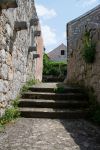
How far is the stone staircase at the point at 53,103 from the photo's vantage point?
256 inches

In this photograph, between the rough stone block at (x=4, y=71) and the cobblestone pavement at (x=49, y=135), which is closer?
the cobblestone pavement at (x=49, y=135)

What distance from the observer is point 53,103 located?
7031 mm

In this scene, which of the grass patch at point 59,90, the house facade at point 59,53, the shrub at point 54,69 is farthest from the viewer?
the house facade at point 59,53

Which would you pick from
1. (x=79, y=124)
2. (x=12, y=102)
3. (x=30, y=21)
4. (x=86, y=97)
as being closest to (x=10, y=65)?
(x=12, y=102)

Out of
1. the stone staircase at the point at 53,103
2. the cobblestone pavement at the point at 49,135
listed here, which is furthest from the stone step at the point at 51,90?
the cobblestone pavement at the point at 49,135

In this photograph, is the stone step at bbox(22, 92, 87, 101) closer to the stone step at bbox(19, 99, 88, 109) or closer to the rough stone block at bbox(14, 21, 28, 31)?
the stone step at bbox(19, 99, 88, 109)

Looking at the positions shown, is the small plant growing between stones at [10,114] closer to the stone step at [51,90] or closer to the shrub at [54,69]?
the stone step at [51,90]

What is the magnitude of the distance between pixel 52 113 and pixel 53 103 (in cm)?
57

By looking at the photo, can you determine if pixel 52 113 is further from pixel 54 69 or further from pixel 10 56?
pixel 54 69

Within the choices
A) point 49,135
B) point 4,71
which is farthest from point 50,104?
point 49,135

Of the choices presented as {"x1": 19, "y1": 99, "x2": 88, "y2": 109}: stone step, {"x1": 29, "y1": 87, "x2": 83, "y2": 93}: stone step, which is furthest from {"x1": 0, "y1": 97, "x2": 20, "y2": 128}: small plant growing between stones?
{"x1": 29, "y1": 87, "x2": 83, "y2": 93}: stone step

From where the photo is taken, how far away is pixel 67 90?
Answer: 8.22 metres

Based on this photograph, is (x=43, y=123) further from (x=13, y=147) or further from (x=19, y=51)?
(x=19, y=51)

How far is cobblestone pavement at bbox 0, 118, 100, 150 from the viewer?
13.8ft
